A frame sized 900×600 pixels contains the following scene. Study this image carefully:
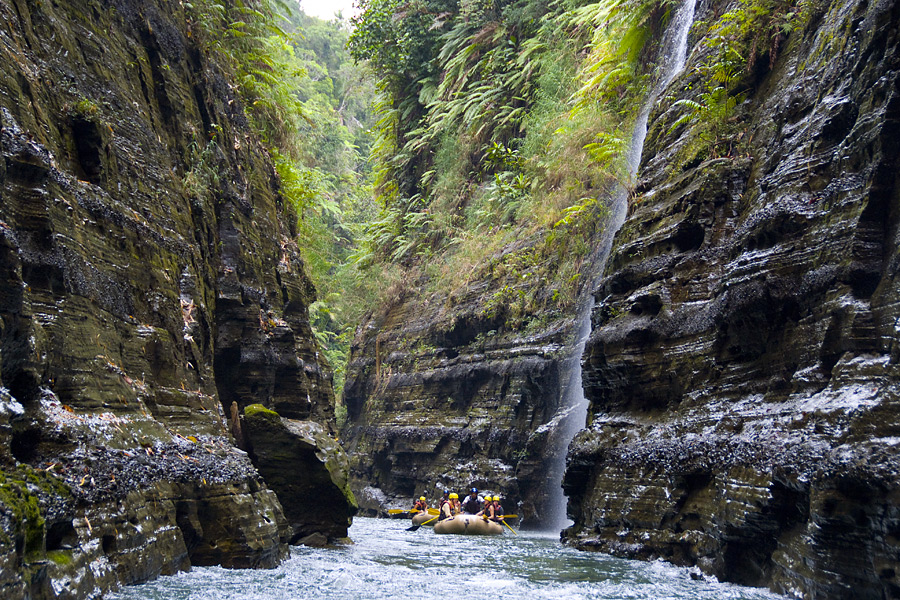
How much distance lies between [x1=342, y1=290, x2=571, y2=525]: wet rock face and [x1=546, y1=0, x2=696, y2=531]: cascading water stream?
0.34 m

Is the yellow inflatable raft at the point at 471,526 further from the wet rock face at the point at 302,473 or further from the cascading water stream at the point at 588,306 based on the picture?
the wet rock face at the point at 302,473

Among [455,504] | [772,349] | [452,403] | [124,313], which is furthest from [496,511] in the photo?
[124,313]

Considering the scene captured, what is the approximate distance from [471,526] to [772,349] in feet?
28.5

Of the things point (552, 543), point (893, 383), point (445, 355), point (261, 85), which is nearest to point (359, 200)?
point (445, 355)

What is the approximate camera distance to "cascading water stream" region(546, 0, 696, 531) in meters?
15.8

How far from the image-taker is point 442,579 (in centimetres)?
881

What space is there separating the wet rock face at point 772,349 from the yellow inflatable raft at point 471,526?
3.11 metres

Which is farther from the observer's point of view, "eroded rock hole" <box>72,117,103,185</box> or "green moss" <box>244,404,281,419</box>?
"green moss" <box>244,404,281,419</box>

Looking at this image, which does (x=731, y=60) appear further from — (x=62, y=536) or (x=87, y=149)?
(x=62, y=536)

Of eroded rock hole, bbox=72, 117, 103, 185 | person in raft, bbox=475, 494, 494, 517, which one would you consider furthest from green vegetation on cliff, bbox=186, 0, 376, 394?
person in raft, bbox=475, 494, 494, 517

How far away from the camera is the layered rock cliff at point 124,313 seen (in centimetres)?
556

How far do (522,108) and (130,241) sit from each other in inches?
683

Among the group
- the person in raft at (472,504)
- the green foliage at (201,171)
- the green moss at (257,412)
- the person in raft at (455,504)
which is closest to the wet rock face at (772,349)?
the person in raft at (472,504)

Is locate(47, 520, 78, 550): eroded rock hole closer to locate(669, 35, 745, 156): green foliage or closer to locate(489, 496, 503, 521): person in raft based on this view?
locate(669, 35, 745, 156): green foliage
